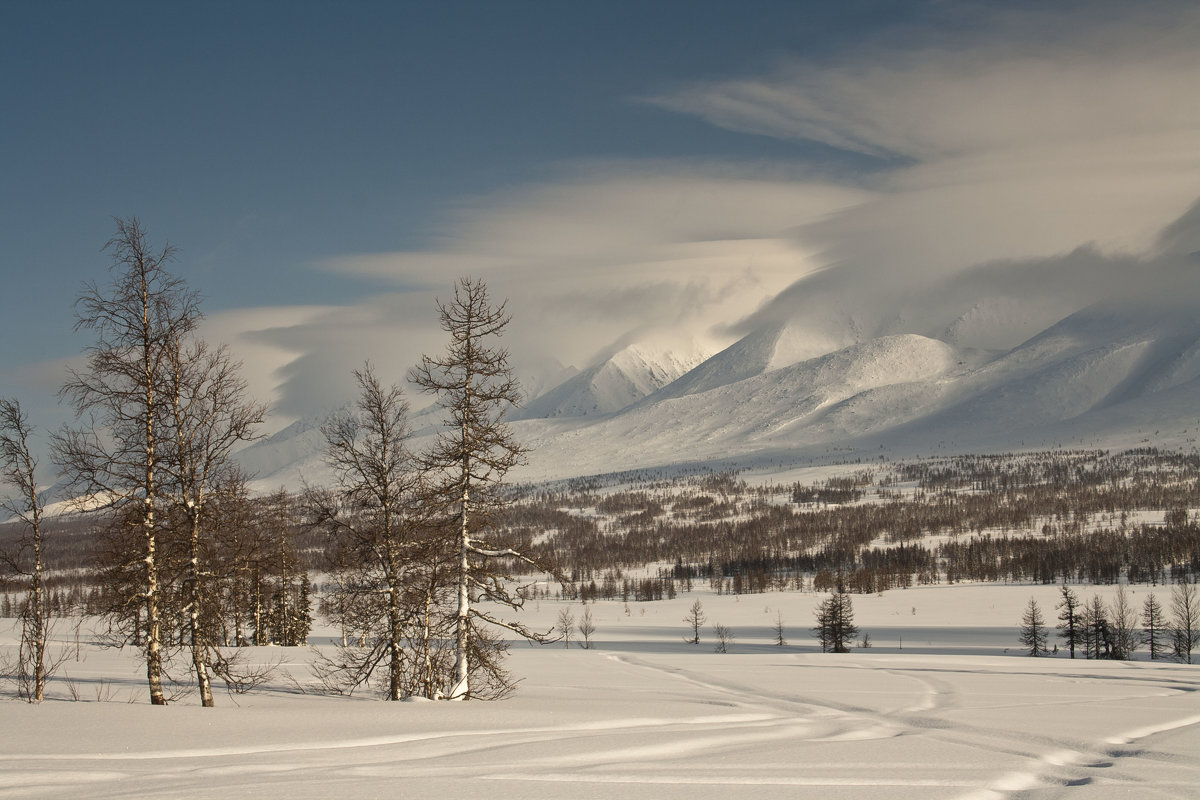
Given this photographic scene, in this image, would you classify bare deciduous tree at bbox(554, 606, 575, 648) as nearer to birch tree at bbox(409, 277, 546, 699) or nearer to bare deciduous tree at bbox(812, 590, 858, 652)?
bare deciduous tree at bbox(812, 590, 858, 652)

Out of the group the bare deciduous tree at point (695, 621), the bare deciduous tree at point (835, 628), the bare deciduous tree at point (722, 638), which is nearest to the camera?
the bare deciduous tree at point (835, 628)

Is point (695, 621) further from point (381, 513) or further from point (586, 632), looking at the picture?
point (381, 513)

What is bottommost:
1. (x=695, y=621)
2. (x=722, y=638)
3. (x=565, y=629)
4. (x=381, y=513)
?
(x=695, y=621)

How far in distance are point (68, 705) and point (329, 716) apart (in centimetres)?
520

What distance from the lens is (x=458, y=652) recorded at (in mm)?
21969

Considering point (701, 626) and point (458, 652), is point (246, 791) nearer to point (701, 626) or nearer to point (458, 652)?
point (458, 652)

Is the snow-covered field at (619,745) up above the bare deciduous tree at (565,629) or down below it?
above

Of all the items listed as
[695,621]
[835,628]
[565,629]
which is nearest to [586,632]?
[565,629]

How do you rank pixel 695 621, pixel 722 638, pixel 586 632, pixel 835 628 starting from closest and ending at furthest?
pixel 835 628, pixel 722 638, pixel 586 632, pixel 695 621

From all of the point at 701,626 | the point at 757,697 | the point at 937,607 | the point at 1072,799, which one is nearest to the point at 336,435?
the point at 757,697

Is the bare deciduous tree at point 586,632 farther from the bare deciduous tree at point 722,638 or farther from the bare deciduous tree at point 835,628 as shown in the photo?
the bare deciduous tree at point 835,628

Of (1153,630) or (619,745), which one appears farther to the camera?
(1153,630)

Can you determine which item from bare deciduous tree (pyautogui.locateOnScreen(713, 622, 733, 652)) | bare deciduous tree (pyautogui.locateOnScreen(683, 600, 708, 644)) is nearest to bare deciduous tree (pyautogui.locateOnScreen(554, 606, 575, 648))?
bare deciduous tree (pyautogui.locateOnScreen(683, 600, 708, 644))

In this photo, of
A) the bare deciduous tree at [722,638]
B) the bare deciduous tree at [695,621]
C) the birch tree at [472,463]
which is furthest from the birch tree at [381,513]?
the bare deciduous tree at [695,621]
